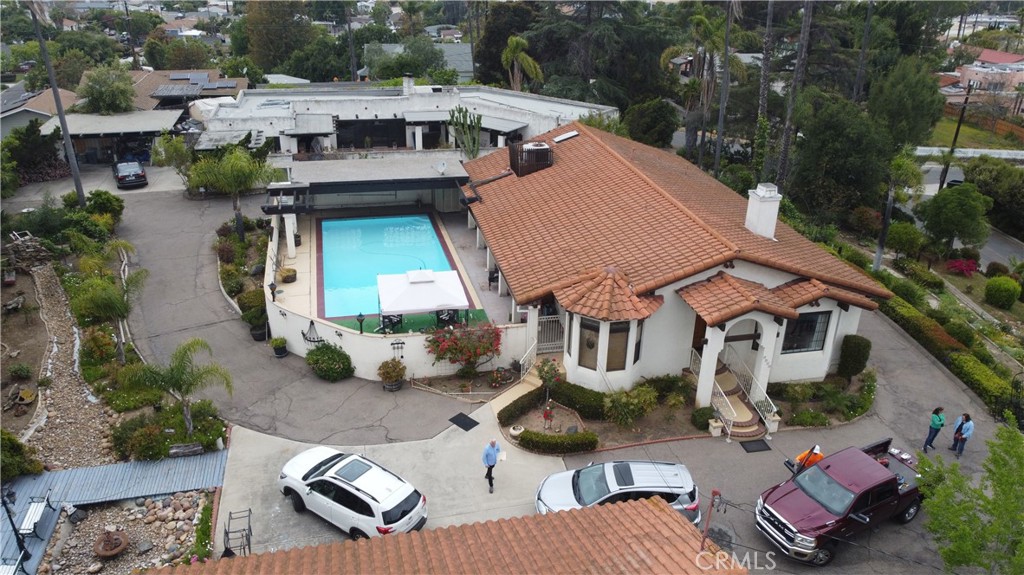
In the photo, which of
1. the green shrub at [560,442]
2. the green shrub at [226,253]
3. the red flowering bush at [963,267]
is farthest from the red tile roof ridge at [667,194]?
the red flowering bush at [963,267]

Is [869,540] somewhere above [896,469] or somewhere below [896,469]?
below

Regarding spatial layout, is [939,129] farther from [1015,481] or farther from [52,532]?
[52,532]

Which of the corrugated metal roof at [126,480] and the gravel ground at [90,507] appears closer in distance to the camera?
the gravel ground at [90,507]

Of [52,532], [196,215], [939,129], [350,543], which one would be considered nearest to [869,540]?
[350,543]

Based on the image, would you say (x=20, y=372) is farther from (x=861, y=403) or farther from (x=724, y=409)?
(x=861, y=403)

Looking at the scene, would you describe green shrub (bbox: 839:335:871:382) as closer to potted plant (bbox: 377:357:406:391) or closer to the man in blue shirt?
the man in blue shirt

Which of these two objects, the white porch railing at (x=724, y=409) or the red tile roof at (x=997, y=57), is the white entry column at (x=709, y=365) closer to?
the white porch railing at (x=724, y=409)

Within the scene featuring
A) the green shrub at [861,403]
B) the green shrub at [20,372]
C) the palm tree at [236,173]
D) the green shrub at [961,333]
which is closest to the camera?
the green shrub at [861,403]
